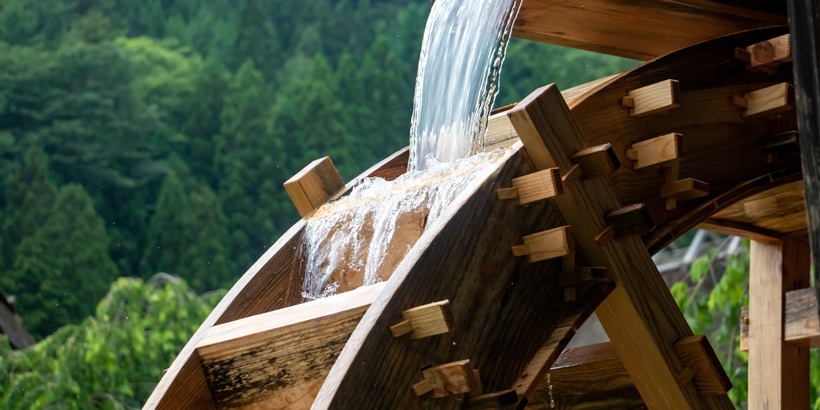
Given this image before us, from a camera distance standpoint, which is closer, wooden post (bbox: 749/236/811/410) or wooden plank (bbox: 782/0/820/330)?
wooden plank (bbox: 782/0/820/330)

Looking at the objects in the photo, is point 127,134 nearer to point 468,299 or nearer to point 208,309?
point 208,309

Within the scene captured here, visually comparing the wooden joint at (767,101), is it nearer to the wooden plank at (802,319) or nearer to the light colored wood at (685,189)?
the light colored wood at (685,189)

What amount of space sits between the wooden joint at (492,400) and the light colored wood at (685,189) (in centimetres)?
54

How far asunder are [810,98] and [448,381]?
1.83ft

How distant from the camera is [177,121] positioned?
1602 cm

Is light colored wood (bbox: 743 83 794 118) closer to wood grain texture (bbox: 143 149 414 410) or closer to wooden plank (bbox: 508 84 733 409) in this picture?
wooden plank (bbox: 508 84 733 409)

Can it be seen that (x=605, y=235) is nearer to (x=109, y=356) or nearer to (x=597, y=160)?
(x=597, y=160)

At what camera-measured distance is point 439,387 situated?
101cm

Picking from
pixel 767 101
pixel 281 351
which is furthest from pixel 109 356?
pixel 767 101

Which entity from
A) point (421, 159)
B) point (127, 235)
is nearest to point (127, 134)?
point (127, 235)

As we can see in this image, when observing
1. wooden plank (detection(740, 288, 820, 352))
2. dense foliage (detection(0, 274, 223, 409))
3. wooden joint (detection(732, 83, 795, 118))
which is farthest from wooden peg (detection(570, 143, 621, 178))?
dense foliage (detection(0, 274, 223, 409))

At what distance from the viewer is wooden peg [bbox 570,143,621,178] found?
115 cm

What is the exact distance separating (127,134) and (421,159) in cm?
1419

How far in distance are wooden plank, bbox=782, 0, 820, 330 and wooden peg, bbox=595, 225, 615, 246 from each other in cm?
37
